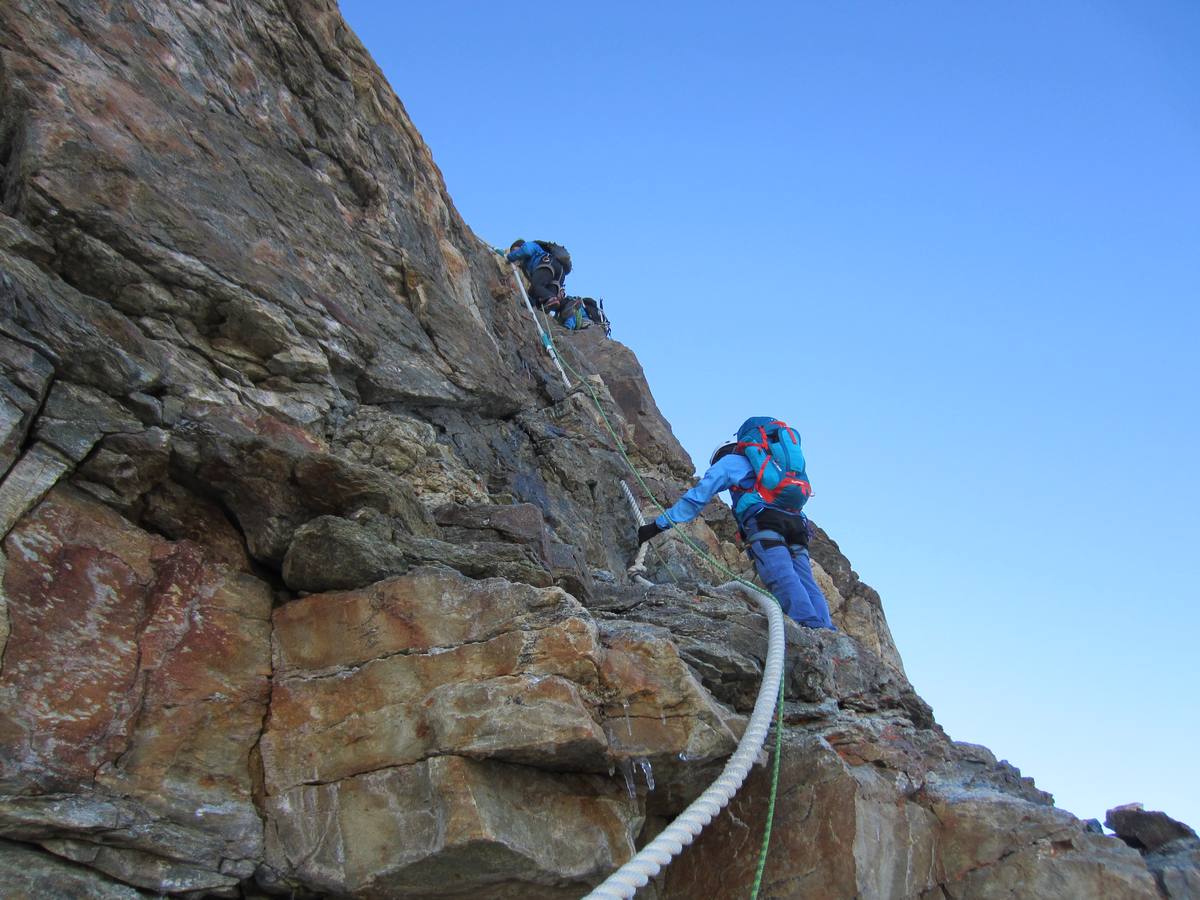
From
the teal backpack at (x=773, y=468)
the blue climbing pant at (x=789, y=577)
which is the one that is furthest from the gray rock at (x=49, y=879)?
the teal backpack at (x=773, y=468)

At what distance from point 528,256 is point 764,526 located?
872 centimetres

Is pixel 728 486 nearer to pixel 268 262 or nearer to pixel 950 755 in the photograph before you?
pixel 950 755

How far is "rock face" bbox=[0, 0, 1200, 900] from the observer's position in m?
4.55

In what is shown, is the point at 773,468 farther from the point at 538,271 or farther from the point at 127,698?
the point at 538,271

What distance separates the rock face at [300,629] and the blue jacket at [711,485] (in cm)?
110

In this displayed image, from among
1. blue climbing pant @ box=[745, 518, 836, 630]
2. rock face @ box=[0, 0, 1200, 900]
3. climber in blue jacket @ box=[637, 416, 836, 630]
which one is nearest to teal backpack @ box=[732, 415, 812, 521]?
climber in blue jacket @ box=[637, 416, 836, 630]

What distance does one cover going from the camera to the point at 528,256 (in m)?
17.4

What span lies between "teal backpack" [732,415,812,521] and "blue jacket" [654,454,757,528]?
108 mm

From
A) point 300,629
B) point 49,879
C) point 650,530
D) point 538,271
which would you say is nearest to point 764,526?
point 650,530

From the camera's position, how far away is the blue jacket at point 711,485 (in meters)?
10.2

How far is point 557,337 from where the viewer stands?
16.5 m

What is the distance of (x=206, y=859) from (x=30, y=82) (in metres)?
5.85

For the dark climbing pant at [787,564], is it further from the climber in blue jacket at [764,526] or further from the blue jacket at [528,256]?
the blue jacket at [528,256]

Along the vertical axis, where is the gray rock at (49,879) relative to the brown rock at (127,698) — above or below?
below
